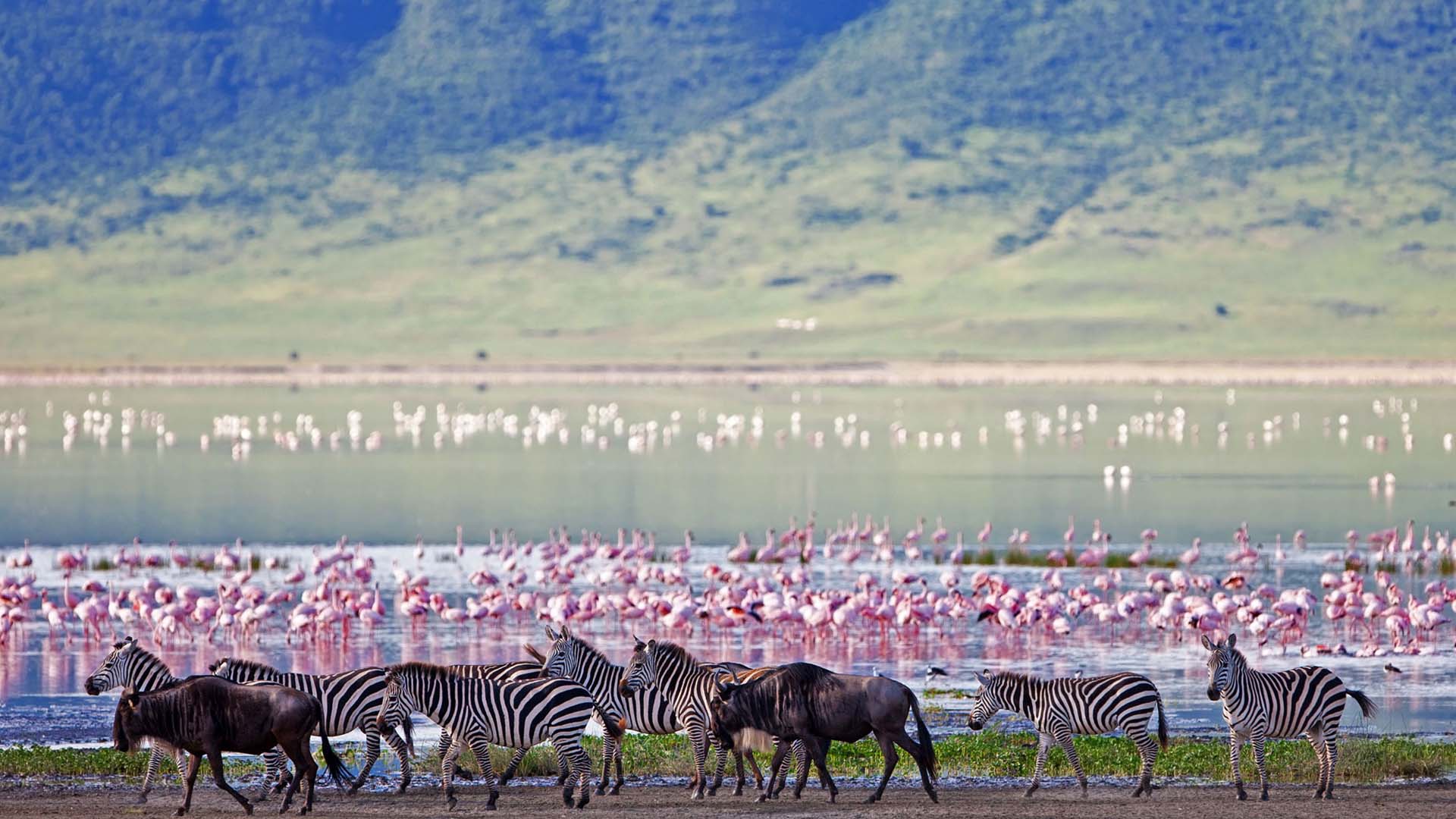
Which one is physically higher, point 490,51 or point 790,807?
point 490,51

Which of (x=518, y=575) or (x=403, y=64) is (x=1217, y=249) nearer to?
(x=403, y=64)

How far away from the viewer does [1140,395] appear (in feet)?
299

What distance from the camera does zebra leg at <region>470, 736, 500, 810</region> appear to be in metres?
13.3

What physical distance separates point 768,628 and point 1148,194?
4629 inches

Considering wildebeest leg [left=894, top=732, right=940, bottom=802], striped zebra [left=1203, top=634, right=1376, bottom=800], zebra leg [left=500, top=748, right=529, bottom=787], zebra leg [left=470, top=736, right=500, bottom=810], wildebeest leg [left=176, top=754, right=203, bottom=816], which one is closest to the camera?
wildebeest leg [left=176, top=754, right=203, bottom=816]

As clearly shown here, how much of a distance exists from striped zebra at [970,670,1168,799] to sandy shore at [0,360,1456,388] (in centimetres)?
8927

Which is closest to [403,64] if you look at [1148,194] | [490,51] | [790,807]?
[490,51]

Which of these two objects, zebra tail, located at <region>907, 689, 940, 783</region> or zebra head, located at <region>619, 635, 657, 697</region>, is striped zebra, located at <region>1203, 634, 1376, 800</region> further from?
zebra head, located at <region>619, 635, 657, 697</region>

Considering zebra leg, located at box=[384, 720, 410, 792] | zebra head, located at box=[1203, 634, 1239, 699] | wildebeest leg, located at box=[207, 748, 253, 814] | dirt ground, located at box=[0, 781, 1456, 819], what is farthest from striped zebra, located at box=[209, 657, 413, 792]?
zebra head, located at box=[1203, 634, 1239, 699]

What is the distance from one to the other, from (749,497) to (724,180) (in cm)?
10490

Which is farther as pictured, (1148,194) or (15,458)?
(1148,194)

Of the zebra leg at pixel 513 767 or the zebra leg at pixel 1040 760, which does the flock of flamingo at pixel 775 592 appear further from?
the zebra leg at pixel 1040 760

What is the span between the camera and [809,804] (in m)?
13.7

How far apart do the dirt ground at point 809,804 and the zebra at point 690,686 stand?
0.67 ft
